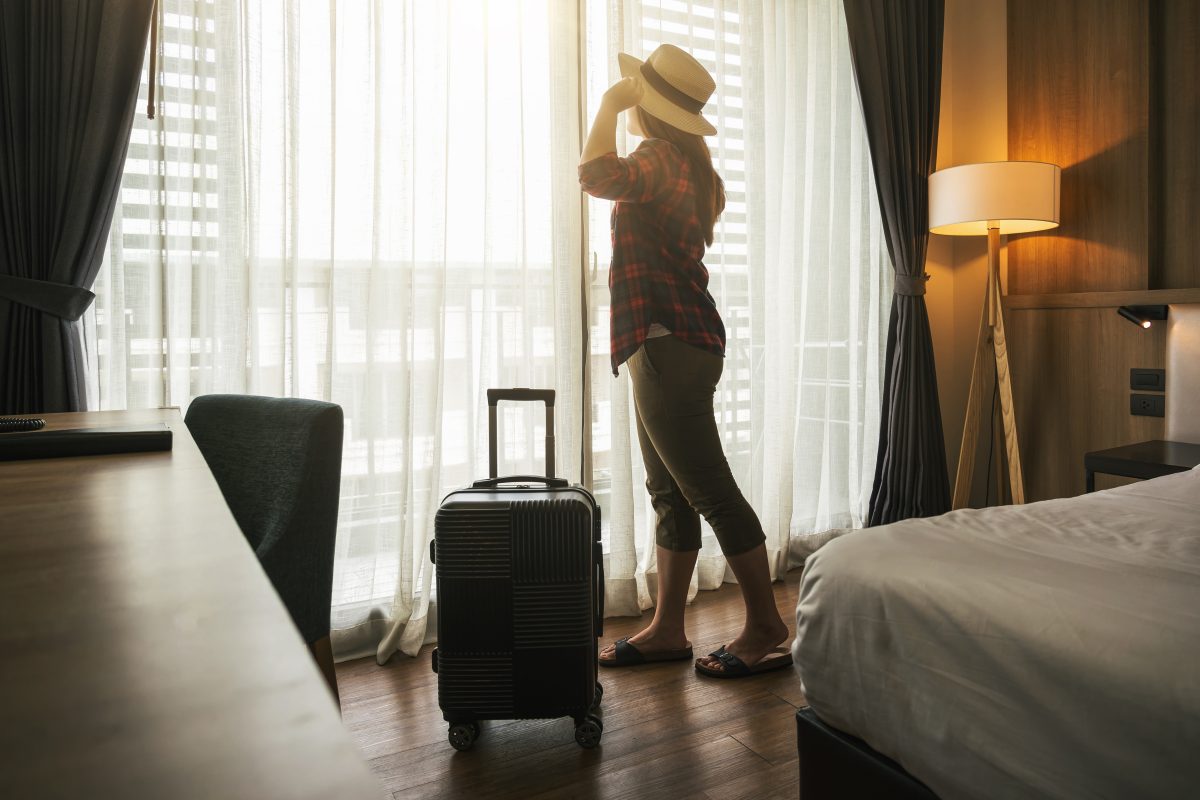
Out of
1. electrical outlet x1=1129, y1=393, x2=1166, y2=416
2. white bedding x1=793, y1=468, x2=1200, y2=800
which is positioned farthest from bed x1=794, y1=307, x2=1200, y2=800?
electrical outlet x1=1129, y1=393, x2=1166, y2=416

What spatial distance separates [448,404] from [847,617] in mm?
1536

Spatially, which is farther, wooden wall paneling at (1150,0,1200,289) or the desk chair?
wooden wall paneling at (1150,0,1200,289)

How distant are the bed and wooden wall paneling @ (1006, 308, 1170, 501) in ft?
5.99

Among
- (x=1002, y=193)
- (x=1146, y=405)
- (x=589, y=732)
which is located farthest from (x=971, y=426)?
(x=589, y=732)

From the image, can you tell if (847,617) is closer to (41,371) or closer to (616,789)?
(616,789)

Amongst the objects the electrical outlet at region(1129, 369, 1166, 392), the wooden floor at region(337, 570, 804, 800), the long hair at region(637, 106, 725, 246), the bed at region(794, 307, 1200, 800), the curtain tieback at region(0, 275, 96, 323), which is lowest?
the wooden floor at region(337, 570, 804, 800)

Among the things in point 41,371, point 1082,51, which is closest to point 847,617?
point 41,371

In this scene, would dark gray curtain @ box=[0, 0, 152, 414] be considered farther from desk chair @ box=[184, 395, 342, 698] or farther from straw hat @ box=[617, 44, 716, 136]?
straw hat @ box=[617, 44, 716, 136]

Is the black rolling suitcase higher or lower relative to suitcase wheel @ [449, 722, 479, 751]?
higher

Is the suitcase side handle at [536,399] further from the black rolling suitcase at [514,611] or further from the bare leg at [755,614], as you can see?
the bare leg at [755,614]

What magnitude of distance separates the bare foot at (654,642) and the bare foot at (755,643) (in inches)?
3.9

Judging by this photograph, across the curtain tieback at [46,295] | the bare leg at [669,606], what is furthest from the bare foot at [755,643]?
the curtain tieback at [46,295]

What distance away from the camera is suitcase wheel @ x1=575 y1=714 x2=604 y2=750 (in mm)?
1751

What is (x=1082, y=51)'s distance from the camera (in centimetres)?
311
